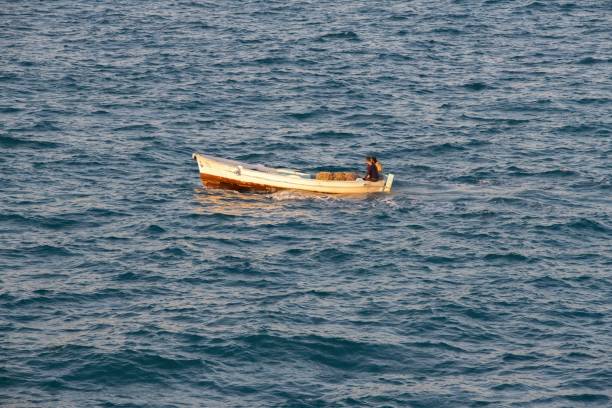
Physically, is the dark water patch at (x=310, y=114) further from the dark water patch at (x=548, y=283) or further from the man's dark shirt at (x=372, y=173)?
the dark water patch at (x=548, y=283)

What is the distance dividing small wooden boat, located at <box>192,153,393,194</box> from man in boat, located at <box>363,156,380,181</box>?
31 cm

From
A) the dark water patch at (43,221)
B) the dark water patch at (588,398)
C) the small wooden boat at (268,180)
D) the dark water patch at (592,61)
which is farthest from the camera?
the dark water patch at (592,61)

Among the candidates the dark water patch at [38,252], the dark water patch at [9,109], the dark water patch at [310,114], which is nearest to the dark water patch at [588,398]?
the dark water patch at [38,252]

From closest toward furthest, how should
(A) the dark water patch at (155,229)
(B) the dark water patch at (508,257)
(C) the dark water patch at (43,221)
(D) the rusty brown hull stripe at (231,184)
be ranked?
1. (B) the dark water patch at (508,257)
2. (A) the dark water patch at (155,229)
3. (C) the dark water patch at (43,221)
4. (D) the rusty brown hull stripe at (231,184)

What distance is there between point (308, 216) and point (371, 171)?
4.64 metres

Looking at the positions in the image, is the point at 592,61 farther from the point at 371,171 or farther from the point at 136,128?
the point at 136,128

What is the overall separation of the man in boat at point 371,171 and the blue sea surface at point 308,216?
1.71 meters

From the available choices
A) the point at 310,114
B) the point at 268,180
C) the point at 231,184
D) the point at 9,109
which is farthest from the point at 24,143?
the point at 310,114

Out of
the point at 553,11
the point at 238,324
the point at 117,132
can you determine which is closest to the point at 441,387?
the point at 238,324

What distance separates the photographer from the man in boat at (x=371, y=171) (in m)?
60.5

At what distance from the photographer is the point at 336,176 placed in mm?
60312

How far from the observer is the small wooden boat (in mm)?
60062

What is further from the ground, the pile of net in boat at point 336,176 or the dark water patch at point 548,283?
the pile of net in boat at point 336,176

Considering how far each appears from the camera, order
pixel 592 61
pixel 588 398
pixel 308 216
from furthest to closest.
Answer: pixel 592 61 → pixel 308 216 → pixel 588 398
